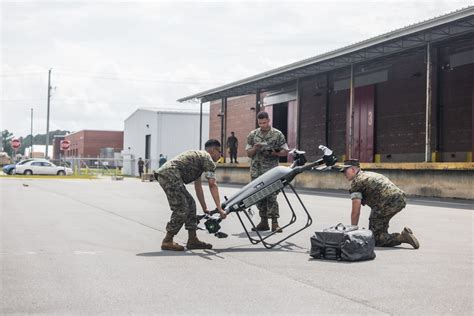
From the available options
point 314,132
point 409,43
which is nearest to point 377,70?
point 409,43

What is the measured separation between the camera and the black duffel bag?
24.5 ft

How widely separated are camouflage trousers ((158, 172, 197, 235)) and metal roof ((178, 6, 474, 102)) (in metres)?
14.6

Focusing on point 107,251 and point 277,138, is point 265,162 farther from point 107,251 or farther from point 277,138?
point 107,251

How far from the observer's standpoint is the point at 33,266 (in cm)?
714

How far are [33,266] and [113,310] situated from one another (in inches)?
98.7

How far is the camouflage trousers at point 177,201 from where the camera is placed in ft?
26.7

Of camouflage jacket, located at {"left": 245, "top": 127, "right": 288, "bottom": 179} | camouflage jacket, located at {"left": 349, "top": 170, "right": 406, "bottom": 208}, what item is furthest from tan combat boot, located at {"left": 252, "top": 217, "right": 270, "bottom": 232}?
camouflage jacket, located at {"left": 349, "top": 170, "right": 406, "bottom": 208}

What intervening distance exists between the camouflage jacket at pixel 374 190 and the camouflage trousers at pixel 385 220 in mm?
48

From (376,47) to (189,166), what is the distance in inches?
700

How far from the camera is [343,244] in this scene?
7.50 meters

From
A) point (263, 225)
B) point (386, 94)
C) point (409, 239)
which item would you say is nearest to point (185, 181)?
point (263, 225)

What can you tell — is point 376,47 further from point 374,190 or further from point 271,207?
point 374,190

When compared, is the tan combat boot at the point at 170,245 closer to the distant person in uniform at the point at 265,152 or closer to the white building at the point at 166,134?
the distant person in uniform at the point at 265,152

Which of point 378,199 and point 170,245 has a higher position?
point 378,199
